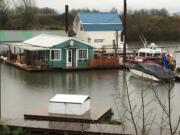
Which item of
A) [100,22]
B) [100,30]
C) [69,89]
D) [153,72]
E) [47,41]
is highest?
[100,22]

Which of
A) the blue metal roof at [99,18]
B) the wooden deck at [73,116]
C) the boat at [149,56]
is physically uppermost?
the blue metal roof at [99,18]

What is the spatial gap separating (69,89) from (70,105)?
6.63m

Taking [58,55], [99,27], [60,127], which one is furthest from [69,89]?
[99,27]

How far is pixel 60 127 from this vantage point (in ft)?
34.4

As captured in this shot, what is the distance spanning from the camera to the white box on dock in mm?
11906

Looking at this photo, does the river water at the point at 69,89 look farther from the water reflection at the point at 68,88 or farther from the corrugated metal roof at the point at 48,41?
the corrugated metal roof at the point at 48,41

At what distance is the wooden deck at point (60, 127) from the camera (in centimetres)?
991

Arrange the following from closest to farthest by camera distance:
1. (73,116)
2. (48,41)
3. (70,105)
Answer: (73,116) → (70,105) → (48,41)

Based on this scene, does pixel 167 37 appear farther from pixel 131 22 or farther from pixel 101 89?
pixel 101 89

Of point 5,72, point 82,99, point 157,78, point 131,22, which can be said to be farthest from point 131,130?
point 131,22

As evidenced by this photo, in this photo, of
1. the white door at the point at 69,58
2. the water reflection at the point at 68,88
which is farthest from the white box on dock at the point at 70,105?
the white door at the point at 69,58

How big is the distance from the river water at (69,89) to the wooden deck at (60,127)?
2.28m

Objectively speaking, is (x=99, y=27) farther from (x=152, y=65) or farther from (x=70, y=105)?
(x=70, y=105)

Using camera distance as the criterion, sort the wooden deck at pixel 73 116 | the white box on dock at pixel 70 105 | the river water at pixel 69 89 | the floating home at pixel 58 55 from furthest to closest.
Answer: the floating home at pixel 58 55 < the river water at pixel 69 89 < the white box on dock at pixel 70 105 < the wooden deck at pixel 73 116
